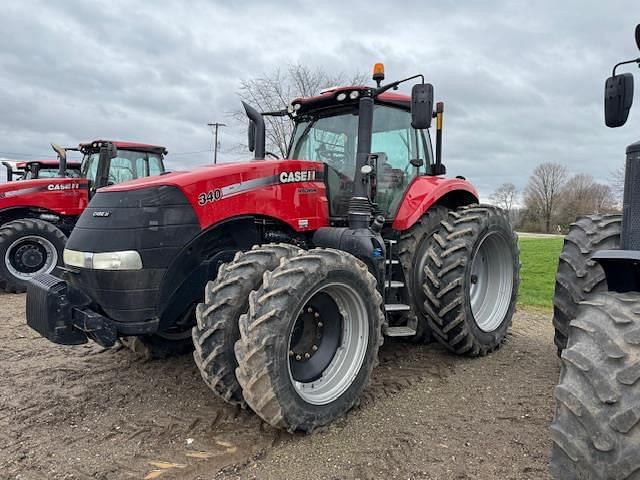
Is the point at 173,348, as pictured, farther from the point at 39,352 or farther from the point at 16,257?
the point at 16,257

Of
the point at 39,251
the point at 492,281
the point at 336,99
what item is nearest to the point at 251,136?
the point at 336,99

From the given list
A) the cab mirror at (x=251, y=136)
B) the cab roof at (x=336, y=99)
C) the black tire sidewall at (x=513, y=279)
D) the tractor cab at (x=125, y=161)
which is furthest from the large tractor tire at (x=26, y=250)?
the black tire sidewall at (x=513, y=279)

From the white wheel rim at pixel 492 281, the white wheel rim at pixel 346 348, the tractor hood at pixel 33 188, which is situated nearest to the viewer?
the white wheel rim at pixel 346 348

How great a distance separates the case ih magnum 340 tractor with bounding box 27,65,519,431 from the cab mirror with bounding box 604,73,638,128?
3.71 feet

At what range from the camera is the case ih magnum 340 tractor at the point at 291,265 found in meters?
3.14

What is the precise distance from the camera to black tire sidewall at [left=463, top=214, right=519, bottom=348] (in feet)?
Answer: 14.6

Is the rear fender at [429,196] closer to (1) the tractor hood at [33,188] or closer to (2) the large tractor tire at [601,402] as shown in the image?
(2) the large tractor tire at [601,402]

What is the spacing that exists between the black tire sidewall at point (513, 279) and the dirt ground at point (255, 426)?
0.22 m

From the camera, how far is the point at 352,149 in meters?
4.55

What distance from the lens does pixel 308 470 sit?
275 centimetres

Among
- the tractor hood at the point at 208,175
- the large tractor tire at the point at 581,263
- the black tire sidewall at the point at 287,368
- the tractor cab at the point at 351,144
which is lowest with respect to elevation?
the black tire sidewall at the point at 287,368

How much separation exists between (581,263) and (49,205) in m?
8.85

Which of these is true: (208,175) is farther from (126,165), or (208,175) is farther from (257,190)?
(126,165)

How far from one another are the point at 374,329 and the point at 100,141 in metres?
7.83
